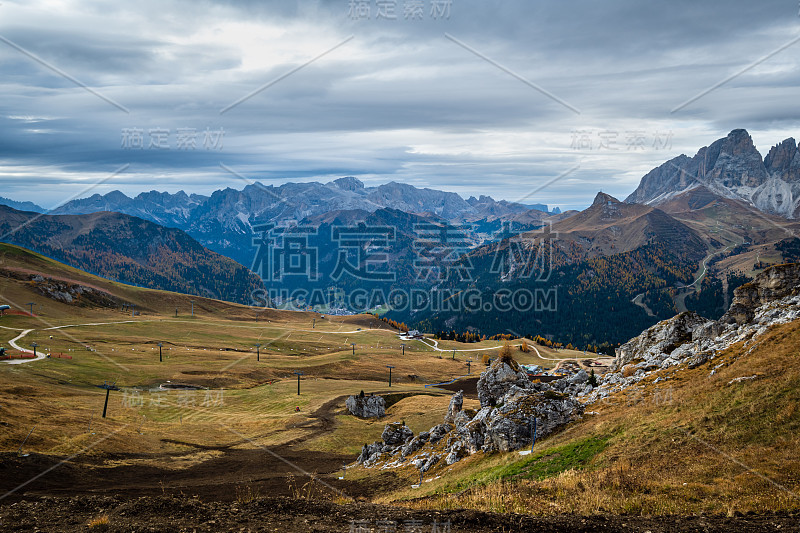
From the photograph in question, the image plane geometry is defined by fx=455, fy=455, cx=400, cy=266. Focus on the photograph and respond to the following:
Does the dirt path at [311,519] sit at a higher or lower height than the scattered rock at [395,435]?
higher

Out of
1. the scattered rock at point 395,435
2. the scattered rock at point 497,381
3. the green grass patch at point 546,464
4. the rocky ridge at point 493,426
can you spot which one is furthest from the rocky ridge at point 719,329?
the scattered rock at point 395,435

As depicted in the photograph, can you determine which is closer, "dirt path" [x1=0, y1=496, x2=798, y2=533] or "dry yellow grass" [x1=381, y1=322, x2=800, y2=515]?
"dirt path" [x1=0, y1=496, x2=798, y2=533]

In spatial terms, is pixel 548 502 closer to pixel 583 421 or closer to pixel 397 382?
pixel 583 421

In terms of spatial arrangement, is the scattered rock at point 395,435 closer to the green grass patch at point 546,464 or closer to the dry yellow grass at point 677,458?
the dry yellow grass at point 677,458

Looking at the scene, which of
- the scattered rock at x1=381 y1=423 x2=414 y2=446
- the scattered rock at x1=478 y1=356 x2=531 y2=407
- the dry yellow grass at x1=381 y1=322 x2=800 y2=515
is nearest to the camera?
the dry yellow grass at x1=381 y1=322 x2=800 y2=515

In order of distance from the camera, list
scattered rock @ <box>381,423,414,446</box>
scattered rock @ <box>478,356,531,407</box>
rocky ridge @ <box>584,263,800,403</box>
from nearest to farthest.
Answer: rocky ridge @ <box>584,263,800,403</box> → scattered rock @ <box>478,356,531,407</box> → scattered rock @ <box>381,423,414,446</box>

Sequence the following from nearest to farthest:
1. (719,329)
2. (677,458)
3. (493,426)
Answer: (677,458)
(493,426)
(719,329)

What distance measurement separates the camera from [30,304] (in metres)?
168

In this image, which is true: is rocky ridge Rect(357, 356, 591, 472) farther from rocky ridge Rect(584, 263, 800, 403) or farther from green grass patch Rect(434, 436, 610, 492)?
rocky ridge Rect(584, 263, 800, 403)

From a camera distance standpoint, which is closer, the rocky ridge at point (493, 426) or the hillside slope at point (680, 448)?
the hillside slope at point (680, 448)

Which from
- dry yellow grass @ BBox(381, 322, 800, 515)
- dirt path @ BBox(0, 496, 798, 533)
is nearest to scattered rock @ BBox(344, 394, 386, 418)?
dry yellow grass @ BBox(381, 322, 800, 515)

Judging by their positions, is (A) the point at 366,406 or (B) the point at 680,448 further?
(A) the point at 366,406

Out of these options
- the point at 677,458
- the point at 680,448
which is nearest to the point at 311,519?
the point at 677,458

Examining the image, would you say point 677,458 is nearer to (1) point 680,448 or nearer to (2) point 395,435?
(1) point 680,448
